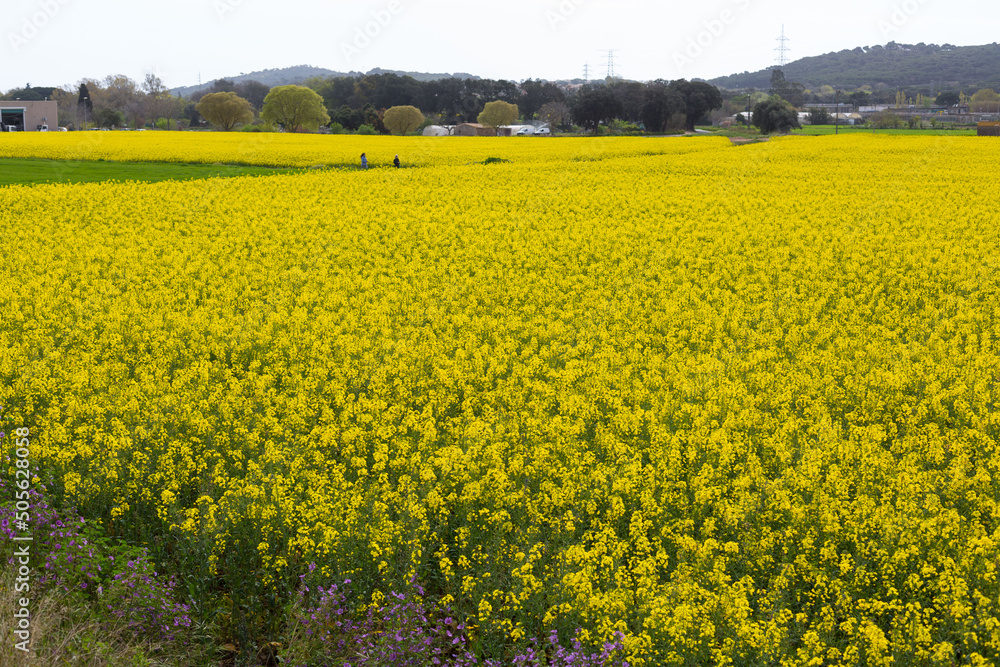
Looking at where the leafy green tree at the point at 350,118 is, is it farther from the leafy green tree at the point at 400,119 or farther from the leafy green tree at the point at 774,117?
the leafy green tree at the point at 774,117

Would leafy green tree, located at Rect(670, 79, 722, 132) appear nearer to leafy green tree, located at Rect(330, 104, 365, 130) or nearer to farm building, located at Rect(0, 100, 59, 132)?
leafy green tree, located at Rect(330, 104, 365, 130)

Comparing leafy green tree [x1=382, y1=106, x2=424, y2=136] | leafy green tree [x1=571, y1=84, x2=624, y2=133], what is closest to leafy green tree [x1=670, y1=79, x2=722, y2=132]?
leafy green tree [x1=571, y1=84, x2=624, y2=133]

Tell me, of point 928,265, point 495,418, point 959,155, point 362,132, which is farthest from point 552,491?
point 362,132

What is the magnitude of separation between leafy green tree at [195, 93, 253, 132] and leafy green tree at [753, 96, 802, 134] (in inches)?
3003

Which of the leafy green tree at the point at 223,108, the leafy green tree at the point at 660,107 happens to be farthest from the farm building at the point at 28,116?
the leafy green tree at the point at 660,107

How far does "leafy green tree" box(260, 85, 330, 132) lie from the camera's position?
374 feet

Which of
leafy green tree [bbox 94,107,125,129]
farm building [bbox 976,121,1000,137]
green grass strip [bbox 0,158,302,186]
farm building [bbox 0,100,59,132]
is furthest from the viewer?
leafy green tree [bbox 94,107,125,129]

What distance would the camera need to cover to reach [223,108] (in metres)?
120

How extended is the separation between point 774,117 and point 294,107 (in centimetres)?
6646

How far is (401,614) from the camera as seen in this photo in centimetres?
618

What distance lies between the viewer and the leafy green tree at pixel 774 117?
101 meters

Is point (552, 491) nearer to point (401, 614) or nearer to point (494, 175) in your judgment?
point (401, 614)

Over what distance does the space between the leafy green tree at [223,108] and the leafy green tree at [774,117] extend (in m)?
76.3

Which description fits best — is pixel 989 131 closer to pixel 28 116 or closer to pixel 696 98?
pixel 696 98
